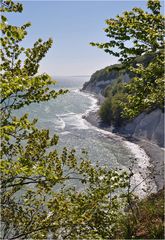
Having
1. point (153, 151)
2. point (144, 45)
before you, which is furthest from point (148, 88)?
point (153, 151)

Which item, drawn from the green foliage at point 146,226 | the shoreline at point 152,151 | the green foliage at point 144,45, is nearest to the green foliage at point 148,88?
the green foliage at point 144,45

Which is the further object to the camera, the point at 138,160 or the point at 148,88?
the point at 138,160

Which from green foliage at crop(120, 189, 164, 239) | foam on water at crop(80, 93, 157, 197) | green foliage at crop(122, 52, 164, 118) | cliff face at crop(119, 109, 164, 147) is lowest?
foam on water at crop(80, 93, 157, 197)

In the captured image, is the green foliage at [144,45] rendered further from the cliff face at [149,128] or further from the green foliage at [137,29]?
the cliff face at [149,128]

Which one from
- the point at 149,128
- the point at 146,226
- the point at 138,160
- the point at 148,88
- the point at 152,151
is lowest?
the point at 138,160

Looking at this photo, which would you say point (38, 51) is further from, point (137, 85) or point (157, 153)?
point (157, 153)

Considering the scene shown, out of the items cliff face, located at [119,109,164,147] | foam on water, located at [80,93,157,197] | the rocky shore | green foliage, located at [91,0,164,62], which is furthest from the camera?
cliff face, located at [119,109,164,147]

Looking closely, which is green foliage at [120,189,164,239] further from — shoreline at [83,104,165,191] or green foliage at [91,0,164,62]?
shoreline at [83,104,165,191]

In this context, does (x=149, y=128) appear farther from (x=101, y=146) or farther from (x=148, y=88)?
(x=148, y=88)

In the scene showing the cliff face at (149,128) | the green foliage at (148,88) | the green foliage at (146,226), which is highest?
the green foliage at (148,88)

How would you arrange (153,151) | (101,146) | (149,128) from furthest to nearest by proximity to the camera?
(149,128), (101,146), (153,151)

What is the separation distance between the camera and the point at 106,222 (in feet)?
31.8

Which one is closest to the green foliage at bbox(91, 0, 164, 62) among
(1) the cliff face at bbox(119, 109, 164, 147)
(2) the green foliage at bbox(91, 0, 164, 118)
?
(2) the green foliage at bbox(91, 0, 164, 118)

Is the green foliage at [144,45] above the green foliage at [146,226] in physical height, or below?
above
